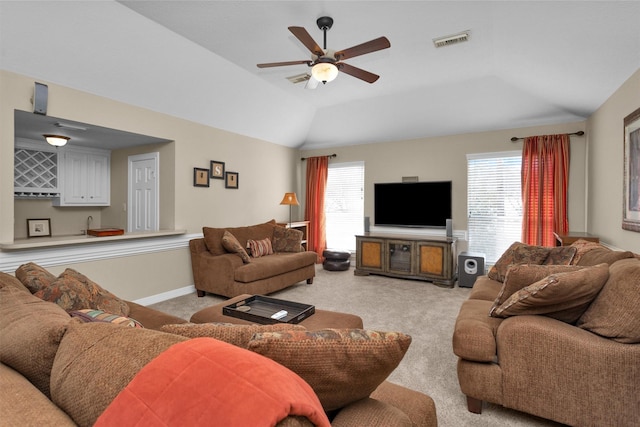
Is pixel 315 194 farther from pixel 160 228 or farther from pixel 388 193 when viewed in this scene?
pixel 160 228

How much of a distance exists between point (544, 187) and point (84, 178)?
7.11m

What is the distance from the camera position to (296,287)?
15.9 ft

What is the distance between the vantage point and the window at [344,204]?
641cm

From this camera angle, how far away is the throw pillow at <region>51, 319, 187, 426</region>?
726 millimetres

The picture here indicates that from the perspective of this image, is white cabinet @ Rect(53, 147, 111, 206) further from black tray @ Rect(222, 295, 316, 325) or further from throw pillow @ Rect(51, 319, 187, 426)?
throw pillow @ Rect(51, 319, 187, 426)

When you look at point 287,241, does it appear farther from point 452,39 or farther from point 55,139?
point 452,39

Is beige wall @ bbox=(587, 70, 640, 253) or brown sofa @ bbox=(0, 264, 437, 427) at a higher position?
beige wall @ bbox=(587, 70, 640, 253)

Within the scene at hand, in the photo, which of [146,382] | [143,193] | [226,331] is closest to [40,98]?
[143,193]

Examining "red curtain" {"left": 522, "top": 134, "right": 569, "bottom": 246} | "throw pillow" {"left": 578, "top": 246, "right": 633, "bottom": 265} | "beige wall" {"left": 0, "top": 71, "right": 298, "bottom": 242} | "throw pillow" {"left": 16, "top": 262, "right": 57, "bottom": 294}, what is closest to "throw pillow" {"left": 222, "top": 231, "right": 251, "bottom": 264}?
"beige wall" {"left": 0, "top": 71, "right": 298, "bottom": 242}

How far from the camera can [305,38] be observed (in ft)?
8.27

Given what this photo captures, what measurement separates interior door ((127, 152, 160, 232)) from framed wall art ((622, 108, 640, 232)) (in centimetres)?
544

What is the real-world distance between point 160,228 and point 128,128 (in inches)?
57.3

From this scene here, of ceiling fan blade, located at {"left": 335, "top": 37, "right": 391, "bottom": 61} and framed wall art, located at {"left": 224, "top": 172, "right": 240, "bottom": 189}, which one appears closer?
ceiling fan blade, located at {"left": 335, "top": 37, "right": 391, "bottom": 61}

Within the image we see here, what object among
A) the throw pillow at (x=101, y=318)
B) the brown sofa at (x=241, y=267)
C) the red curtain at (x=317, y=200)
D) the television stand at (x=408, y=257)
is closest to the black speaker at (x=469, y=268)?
the television stand at (x=408, y=257)
